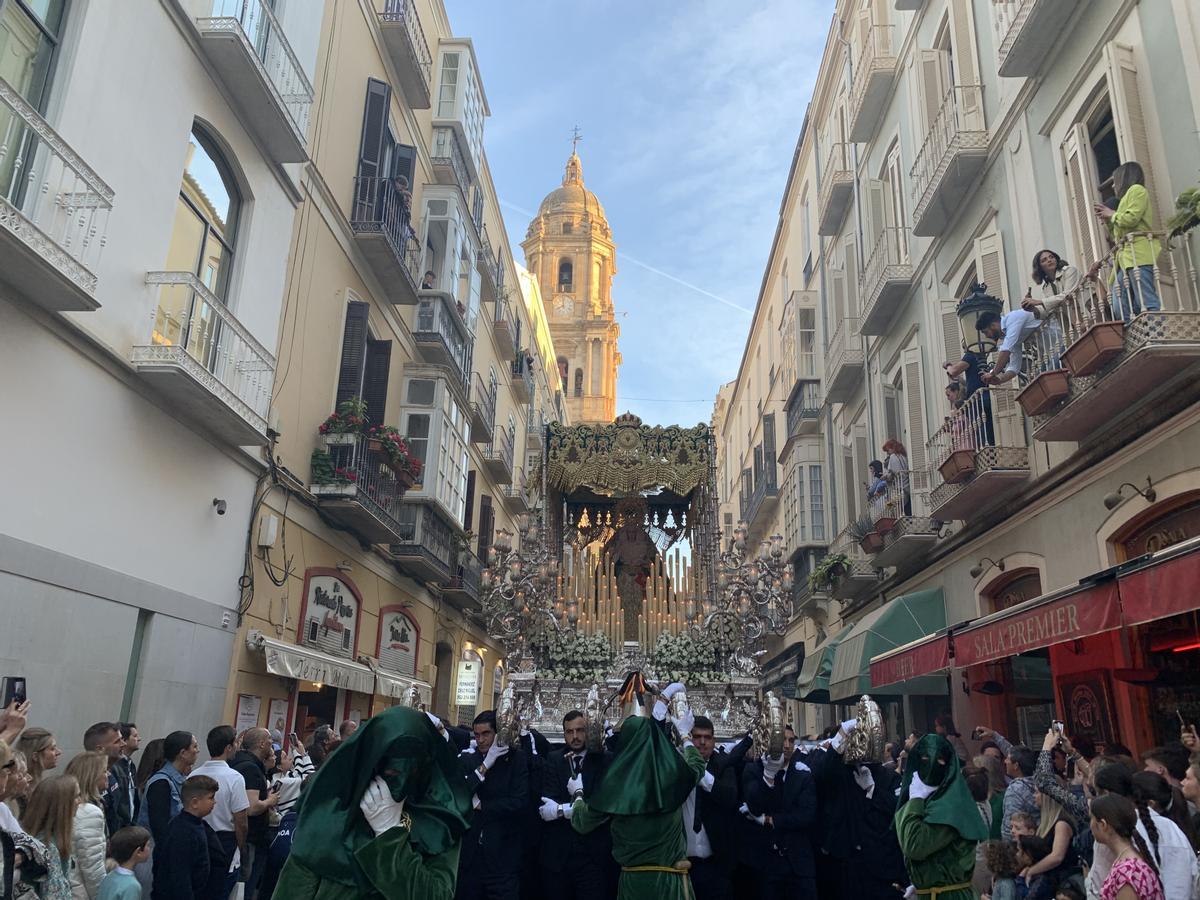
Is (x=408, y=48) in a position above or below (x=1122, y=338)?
above

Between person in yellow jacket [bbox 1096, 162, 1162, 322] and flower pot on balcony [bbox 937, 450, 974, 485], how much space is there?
131 inches

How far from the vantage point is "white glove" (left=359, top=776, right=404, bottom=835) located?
11.6ft

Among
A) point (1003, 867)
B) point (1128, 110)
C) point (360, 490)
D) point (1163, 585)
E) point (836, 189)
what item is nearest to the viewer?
point (1163, 585)

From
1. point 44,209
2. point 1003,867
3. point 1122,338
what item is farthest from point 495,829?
point 1122,338

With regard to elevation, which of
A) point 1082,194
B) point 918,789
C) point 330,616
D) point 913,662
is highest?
point 1082,194

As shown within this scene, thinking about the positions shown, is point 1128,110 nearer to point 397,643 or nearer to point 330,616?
point 330,616

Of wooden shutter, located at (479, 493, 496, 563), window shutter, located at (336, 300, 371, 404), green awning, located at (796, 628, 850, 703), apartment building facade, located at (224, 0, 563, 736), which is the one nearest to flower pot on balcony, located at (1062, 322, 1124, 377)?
apartment building facade, located at (224, 0, 563, 736)

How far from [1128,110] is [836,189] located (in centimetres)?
1055

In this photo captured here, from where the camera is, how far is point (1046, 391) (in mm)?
8562

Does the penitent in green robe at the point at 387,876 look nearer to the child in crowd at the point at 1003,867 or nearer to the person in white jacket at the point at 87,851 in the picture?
the person in white jacket at the point at 87,851

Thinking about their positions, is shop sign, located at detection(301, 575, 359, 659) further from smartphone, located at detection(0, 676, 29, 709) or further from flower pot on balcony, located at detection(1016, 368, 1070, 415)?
flower pot on balcony, located at detection(1016, 368, 1070, 415)

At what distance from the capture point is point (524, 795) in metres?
6.40

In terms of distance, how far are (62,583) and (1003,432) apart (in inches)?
376

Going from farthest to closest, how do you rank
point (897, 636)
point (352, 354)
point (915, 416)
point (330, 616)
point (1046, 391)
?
1. point (352, 354)
2. point (915, 416)
3. point (330, 616)
4. point (897, 636)
5. point (1046, 391)
